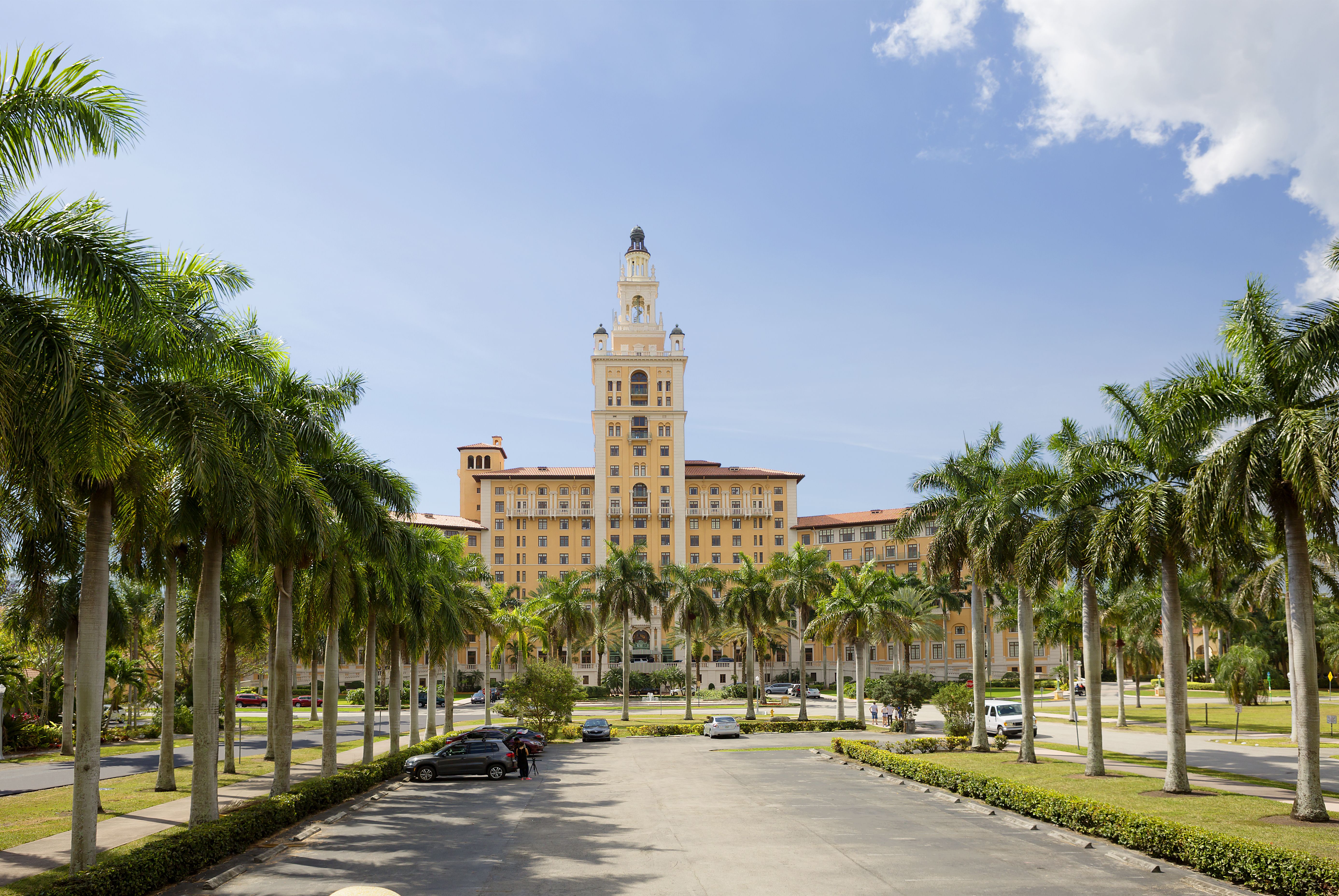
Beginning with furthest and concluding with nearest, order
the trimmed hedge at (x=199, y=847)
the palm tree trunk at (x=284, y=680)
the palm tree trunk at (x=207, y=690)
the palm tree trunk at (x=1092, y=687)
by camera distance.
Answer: the palm tree trunk at (x=1092, y=687) → the palm tree trunk at (x=284, y=680) → the palm tree trunk at (x=207, y=690) → the trimmed hedge at (x=199, y=847)

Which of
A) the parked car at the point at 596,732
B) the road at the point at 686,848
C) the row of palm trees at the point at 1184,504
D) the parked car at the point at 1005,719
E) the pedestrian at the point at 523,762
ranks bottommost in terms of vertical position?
the parked car at the point at 596,732

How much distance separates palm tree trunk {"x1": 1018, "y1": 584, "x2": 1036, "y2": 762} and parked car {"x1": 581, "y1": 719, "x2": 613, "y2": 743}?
24.9 metres

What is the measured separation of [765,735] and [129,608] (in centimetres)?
3687

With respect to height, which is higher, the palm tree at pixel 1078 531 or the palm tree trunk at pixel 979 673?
the palm tree at pixel 1078 531

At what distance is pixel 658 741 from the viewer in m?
51.2

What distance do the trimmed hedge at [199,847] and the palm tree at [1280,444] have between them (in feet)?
68.6

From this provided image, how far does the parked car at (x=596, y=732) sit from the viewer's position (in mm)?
51188

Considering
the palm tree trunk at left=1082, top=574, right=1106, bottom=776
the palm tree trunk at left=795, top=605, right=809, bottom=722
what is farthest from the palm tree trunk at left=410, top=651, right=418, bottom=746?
the palm tree trunk at left=1082, top=574, right=1106, bottom=776

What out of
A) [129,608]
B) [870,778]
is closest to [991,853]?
[870,778]

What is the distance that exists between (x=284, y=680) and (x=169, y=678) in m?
4.07

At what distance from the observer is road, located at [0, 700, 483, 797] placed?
31328 mm

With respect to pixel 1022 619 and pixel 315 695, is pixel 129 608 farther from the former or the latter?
pixel 1022 619

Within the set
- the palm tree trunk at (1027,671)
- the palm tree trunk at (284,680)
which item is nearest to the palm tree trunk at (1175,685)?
the palm tree trunk at (1027,671)

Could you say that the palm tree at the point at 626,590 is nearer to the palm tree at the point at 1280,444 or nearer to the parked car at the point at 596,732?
the parked car at the point at 596,732
